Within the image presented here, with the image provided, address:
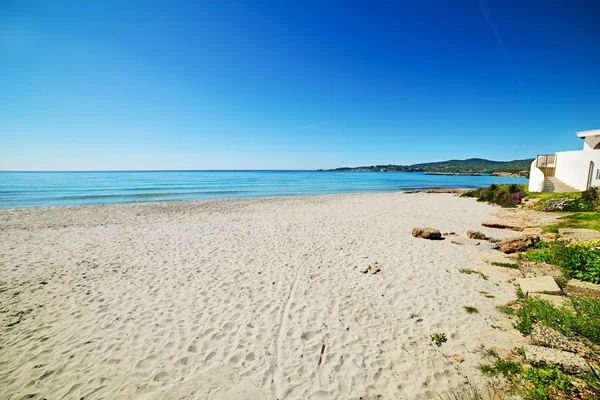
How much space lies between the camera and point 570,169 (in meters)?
19.2

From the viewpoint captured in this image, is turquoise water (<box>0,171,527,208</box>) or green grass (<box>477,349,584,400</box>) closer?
green grass (<box>477,349,584,400</box>)

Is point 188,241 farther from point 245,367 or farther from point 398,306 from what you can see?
point 398,306

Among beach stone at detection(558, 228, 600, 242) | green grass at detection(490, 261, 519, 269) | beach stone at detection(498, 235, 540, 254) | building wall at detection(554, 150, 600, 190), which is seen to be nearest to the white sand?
green grass at detection(490, 261, 519, 269)

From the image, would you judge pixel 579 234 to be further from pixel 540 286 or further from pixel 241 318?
pixel 241 318

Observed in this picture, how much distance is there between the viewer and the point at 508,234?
11.5 meters

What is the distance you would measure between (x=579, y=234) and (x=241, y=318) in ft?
39.3

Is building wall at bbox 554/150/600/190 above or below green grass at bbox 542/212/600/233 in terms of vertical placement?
above

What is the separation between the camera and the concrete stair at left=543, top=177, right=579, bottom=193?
19.5 metres

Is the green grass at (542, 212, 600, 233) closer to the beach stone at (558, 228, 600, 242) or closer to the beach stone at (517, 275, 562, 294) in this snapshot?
the beach stone at (558, 228, 600, 242)

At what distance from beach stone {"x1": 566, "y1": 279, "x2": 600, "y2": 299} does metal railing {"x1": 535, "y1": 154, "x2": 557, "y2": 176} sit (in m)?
23.3

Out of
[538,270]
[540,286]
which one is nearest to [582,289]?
[540,286]

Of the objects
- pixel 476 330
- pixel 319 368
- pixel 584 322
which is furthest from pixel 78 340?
pixel 584 322

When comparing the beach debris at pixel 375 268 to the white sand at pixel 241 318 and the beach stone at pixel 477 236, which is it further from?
the beach stone at pixel 477 236

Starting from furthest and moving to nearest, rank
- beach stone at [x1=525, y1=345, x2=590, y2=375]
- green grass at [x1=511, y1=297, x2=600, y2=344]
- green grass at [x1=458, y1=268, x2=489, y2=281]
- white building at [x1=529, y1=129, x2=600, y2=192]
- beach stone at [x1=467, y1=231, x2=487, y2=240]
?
white building at [x1=529, y1=129, x2=600, y2=192] → beach stone at [x1=467, y1=231, x2=487, y2=240] → green grass at [x1=458, y1=268, x2=489, y2=281] → green grass at [x1=511, y1=297, x2=600, y2=344] → beach stone at [x1=525, y1=345, x2=590, y2=375]
